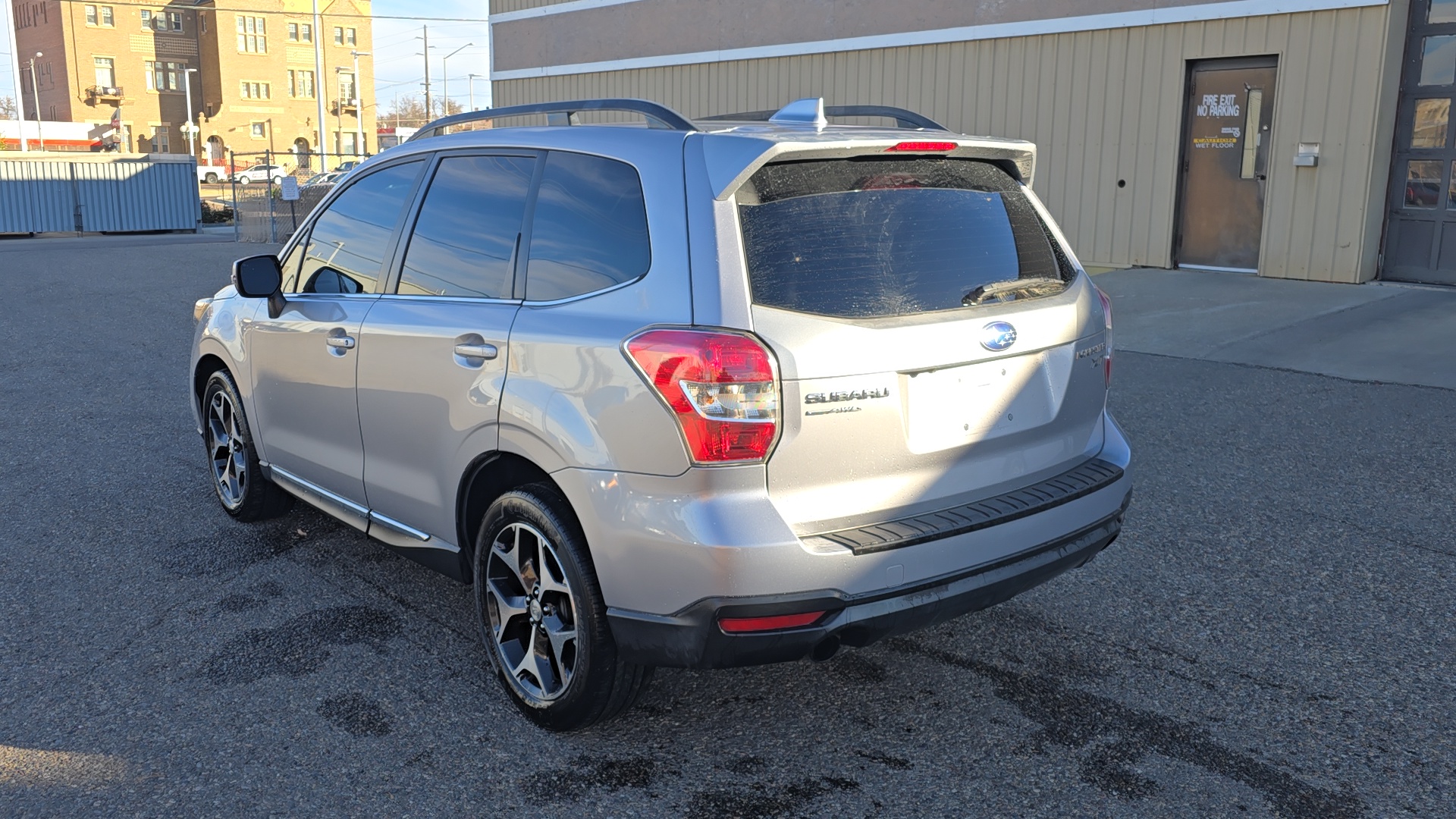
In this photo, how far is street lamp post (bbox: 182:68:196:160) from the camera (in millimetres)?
75312

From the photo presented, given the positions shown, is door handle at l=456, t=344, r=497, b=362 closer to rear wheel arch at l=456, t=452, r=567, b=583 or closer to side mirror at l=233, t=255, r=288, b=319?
rear wheel arch at l=456, t=452, r=567, b=583

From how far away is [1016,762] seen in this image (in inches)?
129

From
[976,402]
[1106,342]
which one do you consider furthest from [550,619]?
[1106,342]

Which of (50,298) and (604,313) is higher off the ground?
(604,313)

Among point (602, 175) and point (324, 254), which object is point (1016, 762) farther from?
point (324, 254)

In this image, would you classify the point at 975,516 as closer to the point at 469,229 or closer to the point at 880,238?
the point at 880,238

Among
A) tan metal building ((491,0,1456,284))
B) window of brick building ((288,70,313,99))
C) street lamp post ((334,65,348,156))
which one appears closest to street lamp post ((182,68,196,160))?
window of brick building ((288,70,313,99))

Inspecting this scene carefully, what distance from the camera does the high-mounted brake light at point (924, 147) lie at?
11.1 ft

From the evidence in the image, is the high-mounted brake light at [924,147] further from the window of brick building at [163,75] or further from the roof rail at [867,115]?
the window of brick building at [163,75]

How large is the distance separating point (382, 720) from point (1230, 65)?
13384mm

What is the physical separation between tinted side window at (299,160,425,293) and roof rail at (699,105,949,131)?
113cm

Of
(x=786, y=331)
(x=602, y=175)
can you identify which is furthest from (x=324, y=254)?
(x=786, y=331)

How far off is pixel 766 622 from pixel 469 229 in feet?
5.51

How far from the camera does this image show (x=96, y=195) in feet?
100
